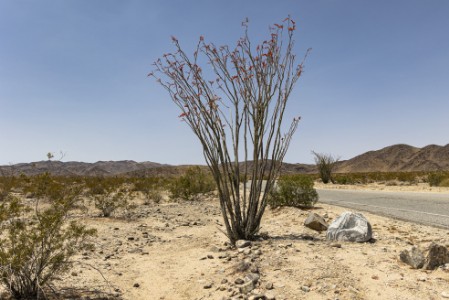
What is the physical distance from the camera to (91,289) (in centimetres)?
491

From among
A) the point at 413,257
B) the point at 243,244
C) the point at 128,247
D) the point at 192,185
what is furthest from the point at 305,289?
the point at 192,185

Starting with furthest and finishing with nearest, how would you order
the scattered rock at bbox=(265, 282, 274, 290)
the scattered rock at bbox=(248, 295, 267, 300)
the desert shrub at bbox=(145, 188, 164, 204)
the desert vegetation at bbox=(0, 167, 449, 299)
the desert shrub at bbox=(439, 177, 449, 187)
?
the desert shrub at bbox=(439, 177, 449, 187) → the desert shrub at bbox=(145, 188, 164, 204) → the desert vegetation at bbox=(0, 167, 449, 299) → the scattered rock at bbox=(265, 282, 274, 290) → the scattered rock at bbox=(248, 295, 267, 300)

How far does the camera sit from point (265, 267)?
197 inches

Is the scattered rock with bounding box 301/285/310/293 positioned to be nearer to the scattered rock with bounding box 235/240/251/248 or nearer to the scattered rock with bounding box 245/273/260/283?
the scattered rock with bounding box 245/273/260/283

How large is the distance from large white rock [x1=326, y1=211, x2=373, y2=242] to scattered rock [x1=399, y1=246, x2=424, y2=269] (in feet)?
4.60

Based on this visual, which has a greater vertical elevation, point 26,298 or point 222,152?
point 222,152

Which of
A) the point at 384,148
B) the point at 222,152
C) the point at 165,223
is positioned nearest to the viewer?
the point at 222,152

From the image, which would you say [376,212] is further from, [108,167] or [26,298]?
[108,167]

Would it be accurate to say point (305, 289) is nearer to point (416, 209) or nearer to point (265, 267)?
point (265, 267)

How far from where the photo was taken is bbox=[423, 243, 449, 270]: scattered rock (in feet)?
14.9

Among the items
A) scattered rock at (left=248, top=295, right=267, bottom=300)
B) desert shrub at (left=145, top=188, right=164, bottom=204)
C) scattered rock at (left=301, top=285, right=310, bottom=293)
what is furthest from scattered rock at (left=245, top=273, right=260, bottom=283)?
desert shrub at (left=145, top=188, right=164, bottom=204)

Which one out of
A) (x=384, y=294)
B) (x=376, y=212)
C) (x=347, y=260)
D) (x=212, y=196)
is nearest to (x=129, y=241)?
(x=347, y=260)

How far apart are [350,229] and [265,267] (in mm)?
2207

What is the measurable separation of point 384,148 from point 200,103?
4358 inches
